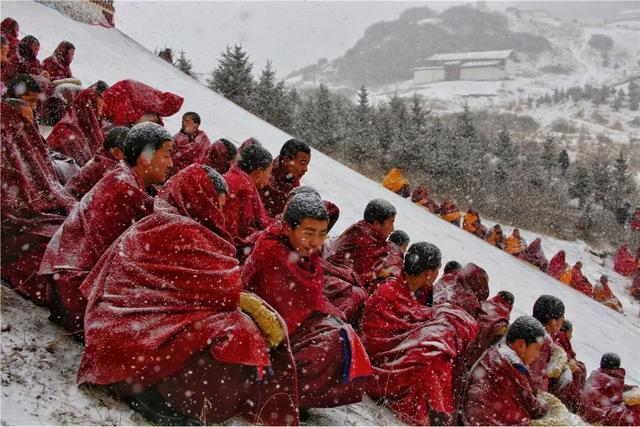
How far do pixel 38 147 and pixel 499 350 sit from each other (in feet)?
9.91

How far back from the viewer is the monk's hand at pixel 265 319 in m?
2.09

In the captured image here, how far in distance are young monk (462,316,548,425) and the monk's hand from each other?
1.64 metres

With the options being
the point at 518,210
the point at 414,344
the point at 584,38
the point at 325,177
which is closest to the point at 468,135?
the point at 518,210

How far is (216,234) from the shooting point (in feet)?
7.09

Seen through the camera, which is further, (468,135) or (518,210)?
(468,135)

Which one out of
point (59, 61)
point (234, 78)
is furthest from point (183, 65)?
point (59, 61)

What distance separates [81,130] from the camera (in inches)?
211

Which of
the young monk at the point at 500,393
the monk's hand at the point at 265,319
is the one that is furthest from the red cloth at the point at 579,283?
the monk's hand at the point at 265,319

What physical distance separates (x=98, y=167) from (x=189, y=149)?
2464 millimetres

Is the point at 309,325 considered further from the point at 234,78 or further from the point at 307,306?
the point at 234,78

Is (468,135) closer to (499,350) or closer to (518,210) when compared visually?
(518,210)

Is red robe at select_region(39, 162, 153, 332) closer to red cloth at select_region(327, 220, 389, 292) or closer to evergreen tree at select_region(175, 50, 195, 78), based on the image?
red cloth at select_region(327, 220, 389, 292)

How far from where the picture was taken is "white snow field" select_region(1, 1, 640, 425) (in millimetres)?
1950

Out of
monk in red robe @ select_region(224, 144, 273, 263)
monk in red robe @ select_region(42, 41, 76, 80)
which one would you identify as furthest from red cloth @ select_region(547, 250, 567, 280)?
monk in red robe @ select_region(42, 41, 76, 80)
